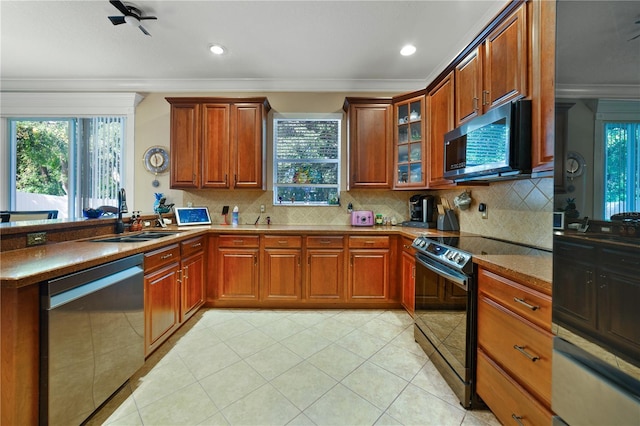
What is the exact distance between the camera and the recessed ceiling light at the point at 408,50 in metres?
2.63

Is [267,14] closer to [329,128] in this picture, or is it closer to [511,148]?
[329,128]

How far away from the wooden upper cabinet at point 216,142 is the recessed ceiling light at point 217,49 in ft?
1.63

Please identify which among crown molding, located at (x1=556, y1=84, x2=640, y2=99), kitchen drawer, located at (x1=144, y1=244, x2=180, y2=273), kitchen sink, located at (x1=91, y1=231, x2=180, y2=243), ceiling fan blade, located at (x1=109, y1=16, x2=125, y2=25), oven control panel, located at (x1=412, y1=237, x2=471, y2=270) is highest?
ceiling fan blade, located at (x1=109, y1=16, x2=125, y2=25)

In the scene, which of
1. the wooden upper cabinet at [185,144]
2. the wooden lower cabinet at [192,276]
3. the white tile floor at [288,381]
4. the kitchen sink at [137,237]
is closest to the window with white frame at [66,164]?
the wooden upper cabinet at [185,144]

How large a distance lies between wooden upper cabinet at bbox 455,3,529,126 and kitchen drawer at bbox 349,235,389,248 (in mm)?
1389

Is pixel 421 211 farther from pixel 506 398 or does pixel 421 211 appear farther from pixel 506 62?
pixel 506 398

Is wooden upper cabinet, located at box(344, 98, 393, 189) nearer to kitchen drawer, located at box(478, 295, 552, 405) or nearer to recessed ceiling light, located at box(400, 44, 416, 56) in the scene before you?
recessed ceiling light, located at box(400, 44, 416, 56)

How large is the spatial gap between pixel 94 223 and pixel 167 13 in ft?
6.61

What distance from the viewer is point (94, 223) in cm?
208

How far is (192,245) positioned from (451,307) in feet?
7.86

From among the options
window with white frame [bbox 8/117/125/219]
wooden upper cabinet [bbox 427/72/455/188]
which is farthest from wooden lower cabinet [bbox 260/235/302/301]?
window with white frame [bbox 8/117/125/219]

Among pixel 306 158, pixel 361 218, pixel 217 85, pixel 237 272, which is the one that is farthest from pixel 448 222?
pixel 217 85

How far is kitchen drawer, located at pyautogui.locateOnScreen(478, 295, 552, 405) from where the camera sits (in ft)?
3.45

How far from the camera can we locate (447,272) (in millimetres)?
1643
